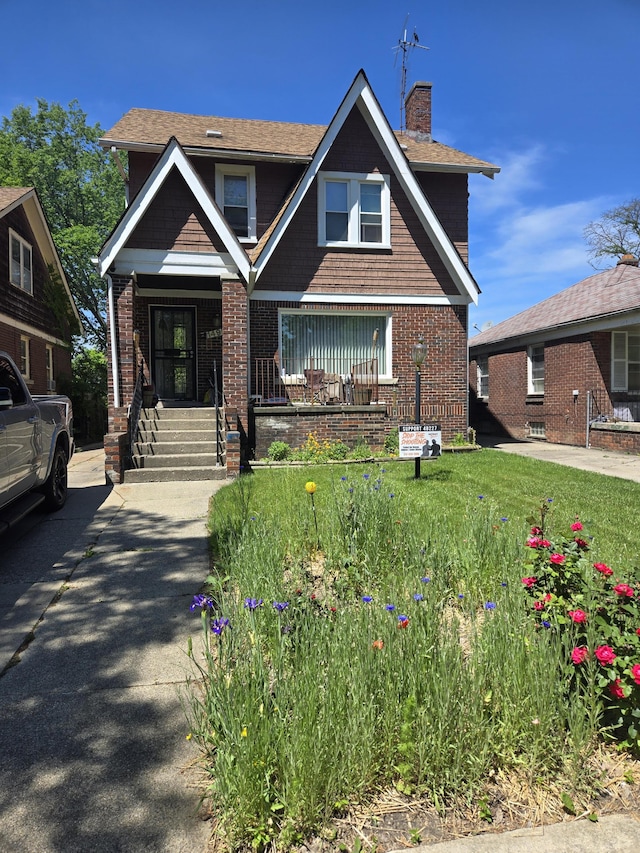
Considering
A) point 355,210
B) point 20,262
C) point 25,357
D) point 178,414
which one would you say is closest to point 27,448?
point 178,414

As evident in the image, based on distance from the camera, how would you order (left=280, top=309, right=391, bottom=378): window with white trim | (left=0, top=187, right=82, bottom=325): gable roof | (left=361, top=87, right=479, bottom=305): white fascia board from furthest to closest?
(left=0, top=187, right=82, bottom=325): gable roof, (left=280, top=309, right=391, bottom=378): window with white trim, (left=361, top=87, right=479, bottom=305): white fascia board

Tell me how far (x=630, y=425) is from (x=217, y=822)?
46.5 ft

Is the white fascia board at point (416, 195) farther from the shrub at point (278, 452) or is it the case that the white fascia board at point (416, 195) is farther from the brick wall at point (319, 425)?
the shrub at point (278, 452)

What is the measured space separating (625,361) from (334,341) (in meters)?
8.73

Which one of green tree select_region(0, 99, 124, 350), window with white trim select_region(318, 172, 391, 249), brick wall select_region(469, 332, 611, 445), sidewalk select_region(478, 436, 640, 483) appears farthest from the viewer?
green tree select_region(0, 99, 124, 350)

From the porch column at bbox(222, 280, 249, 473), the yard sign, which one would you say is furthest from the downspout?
the yard sign

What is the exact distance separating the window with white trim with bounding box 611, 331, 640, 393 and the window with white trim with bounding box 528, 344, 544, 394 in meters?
2.58

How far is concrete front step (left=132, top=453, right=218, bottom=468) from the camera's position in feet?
32.0

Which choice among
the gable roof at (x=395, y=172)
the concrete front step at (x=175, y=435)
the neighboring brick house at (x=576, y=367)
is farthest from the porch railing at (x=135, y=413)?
the neighboring brick house at (x=576, y=367)

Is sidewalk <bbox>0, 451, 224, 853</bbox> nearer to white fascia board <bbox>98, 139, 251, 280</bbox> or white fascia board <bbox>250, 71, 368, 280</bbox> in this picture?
white fascia board <bbox>98, 139, 251, 280</bbox>

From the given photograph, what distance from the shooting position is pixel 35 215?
63.4 feet

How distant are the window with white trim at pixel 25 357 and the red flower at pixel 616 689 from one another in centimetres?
1920

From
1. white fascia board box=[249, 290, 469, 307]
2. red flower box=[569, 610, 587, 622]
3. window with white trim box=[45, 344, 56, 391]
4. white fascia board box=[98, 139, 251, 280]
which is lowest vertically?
red flower box=[569, 610, 587, 622]

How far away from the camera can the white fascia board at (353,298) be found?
13.1m
